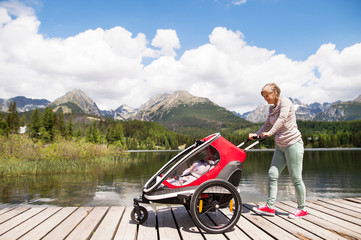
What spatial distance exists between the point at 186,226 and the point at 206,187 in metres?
0.69

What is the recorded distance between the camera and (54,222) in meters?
3.90

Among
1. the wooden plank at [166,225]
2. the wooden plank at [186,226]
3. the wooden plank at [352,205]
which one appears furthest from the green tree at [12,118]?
the wooden plank at [352,205]

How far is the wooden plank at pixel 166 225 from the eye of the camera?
337 cm

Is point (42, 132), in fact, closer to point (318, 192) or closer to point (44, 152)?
point (44, 152)

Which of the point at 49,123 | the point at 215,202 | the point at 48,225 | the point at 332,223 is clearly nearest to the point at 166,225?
the point at 215,202

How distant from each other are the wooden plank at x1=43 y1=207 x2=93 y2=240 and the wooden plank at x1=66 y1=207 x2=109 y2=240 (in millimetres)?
77

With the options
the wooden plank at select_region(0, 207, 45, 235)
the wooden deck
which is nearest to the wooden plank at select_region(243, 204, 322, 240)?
the wooden deck

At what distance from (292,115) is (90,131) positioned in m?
91.0

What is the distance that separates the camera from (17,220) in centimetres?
403

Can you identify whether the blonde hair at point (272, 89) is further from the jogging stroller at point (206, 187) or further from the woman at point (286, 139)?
the jogging stroller at point (206, 187)

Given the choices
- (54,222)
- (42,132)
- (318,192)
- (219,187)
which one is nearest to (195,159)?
(219,187)

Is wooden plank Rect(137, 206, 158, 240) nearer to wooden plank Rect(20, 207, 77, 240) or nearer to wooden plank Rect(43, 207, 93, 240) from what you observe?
wooden plank Rect(43, 207, 93, 240)

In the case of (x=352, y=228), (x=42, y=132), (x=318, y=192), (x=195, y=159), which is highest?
(x=42, y=132)

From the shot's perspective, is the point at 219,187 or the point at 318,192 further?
the point at 318,192
